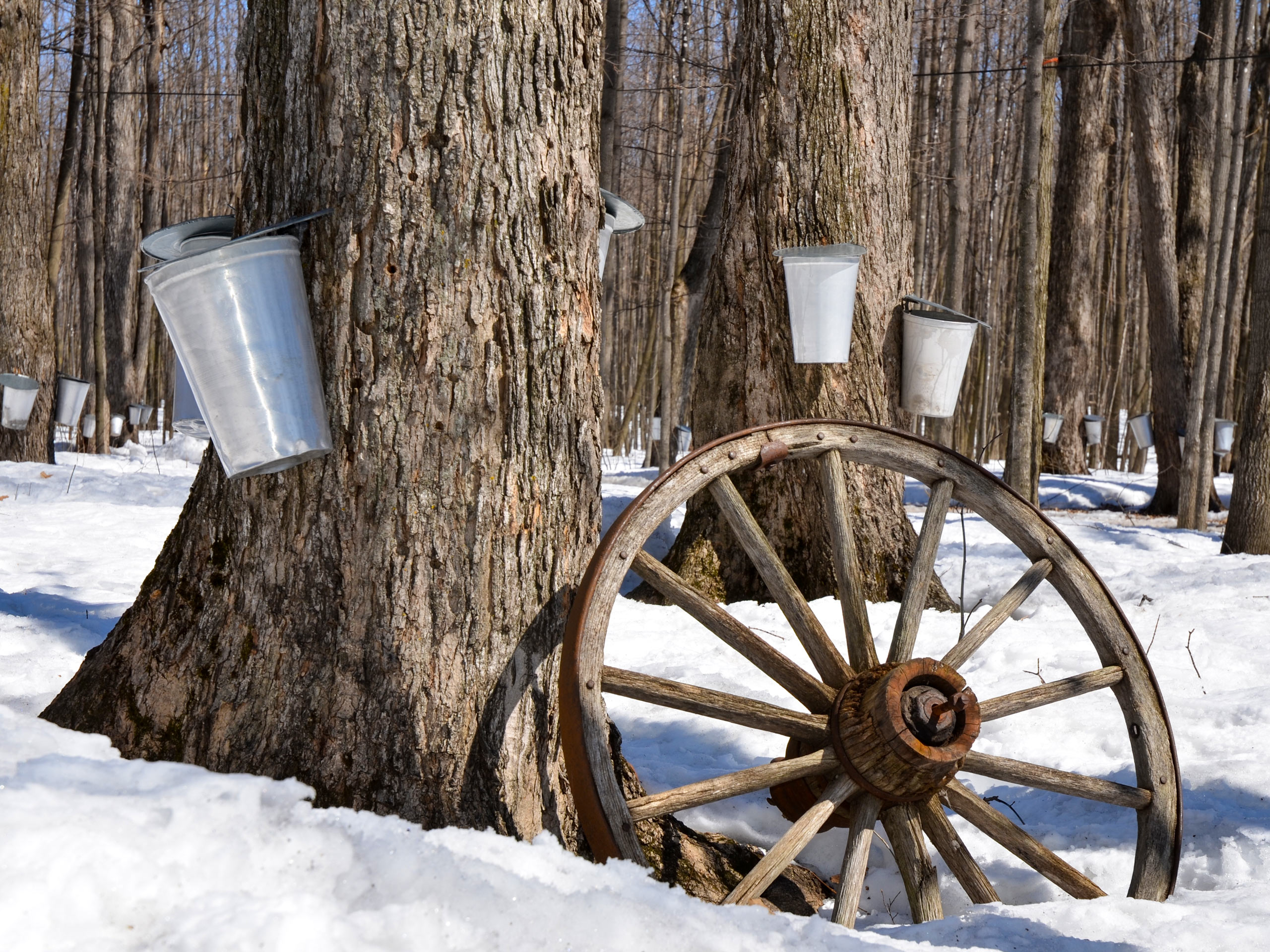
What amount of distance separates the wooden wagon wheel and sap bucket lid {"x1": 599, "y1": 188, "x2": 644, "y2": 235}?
61 cm

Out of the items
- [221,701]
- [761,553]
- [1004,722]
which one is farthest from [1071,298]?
[221,701]

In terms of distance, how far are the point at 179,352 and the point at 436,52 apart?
71cm

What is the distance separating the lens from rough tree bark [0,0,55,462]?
6035 millimetres

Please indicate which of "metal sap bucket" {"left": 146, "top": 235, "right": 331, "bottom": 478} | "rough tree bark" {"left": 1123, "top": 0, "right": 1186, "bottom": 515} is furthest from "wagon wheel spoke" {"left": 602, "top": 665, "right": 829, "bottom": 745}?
"rough tree bark" {"left": 1123, "top": 0, "right": 1186, "bottom": 515}

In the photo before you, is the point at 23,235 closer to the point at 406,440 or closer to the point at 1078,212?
the point at 406,440

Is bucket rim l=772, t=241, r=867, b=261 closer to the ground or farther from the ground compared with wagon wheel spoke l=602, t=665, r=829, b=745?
farther from the ground

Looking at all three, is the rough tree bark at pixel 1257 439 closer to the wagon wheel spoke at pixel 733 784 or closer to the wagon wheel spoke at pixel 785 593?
the wagon wheel spoke at pixel 785 593

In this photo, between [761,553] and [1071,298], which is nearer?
[761,553]

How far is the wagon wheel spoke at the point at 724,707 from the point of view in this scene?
1.85 m

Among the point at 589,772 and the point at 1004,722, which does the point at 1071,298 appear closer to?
the point at 1004,722

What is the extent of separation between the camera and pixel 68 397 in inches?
338

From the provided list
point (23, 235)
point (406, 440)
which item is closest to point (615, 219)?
point (406, 440)

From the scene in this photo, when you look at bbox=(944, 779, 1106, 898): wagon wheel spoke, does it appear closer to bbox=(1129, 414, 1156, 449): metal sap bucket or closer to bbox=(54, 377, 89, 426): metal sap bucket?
bbox=(54, 377, 89, 426): metal sap bucket

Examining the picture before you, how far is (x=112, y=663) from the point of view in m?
2.06
